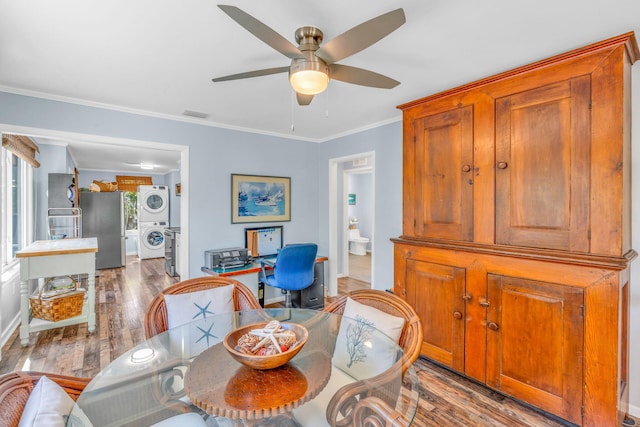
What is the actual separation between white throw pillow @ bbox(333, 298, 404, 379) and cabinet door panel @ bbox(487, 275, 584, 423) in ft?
3.16

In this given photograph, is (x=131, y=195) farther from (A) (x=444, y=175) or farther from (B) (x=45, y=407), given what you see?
(B) (x=45, y=407)

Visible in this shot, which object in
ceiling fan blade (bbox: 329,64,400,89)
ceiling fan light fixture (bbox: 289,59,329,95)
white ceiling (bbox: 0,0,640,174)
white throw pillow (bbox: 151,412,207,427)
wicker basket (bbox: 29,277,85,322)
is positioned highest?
white ceiling (bbox: 0,0,640,174)

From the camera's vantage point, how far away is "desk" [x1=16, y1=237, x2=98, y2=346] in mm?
2961

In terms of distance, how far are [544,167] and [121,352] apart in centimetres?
391

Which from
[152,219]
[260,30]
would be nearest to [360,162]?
[260,30]

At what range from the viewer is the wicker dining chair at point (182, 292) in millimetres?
1868

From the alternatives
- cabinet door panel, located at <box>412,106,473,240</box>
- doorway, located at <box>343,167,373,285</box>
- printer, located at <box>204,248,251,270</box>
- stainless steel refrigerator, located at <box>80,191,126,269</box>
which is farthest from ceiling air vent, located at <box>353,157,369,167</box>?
stainless steel refrigerator, located at <box>80,191,126,269</box>

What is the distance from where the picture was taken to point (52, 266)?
3.09 m

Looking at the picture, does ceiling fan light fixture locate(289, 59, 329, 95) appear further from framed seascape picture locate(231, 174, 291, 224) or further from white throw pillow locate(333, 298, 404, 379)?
framed seascape picture locate(231, 174, 291, 224)

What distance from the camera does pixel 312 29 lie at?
1.58 m

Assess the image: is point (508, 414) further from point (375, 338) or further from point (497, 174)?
point (497, 174)

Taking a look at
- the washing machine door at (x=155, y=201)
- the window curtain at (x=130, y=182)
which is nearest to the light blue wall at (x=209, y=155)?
the washing machine door at (x=155, y=201)

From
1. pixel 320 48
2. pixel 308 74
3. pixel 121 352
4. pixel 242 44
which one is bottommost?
pixel 121 352

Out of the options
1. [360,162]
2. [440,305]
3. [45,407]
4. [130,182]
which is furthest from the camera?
[130,182]
